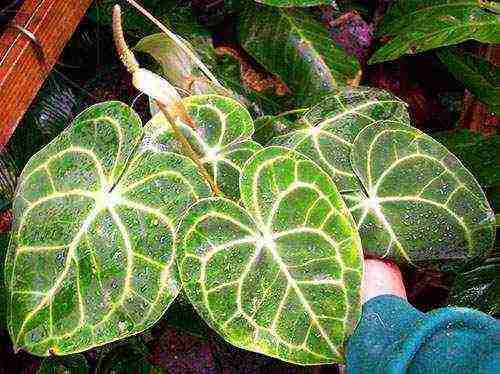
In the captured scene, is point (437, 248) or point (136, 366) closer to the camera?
point (437, 248)

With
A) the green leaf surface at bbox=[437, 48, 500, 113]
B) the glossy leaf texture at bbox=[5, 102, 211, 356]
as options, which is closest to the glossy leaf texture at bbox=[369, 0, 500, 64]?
the green leaf surface at bbox=[437, 48, 500, 113]

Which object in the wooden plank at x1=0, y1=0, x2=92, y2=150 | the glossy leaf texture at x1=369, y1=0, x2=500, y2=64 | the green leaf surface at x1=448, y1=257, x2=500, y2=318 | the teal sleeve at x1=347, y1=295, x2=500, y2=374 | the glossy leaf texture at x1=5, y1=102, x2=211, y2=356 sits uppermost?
the wooden plank at x1=0, y1=0, x2=92, y2=150

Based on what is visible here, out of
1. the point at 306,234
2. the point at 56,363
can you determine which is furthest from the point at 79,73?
the point at 306,234

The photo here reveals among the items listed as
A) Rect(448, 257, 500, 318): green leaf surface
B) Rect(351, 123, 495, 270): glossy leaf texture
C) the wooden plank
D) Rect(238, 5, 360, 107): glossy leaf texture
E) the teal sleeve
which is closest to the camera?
the teal sleeve

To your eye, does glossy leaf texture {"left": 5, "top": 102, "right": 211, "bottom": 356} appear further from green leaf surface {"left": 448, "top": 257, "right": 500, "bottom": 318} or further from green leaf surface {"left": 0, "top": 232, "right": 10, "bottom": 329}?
green leaf surface {"left": 448, "top": 257, "right": 500, "bottom": 318}

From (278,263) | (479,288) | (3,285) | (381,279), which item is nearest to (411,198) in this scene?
(381,279)

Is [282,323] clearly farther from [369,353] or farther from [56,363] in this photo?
[56,363]

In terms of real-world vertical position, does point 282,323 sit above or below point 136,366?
above

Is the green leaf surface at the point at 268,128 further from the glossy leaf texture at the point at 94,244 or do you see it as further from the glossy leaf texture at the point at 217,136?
the glossy leaf texture at the point at 94,244
